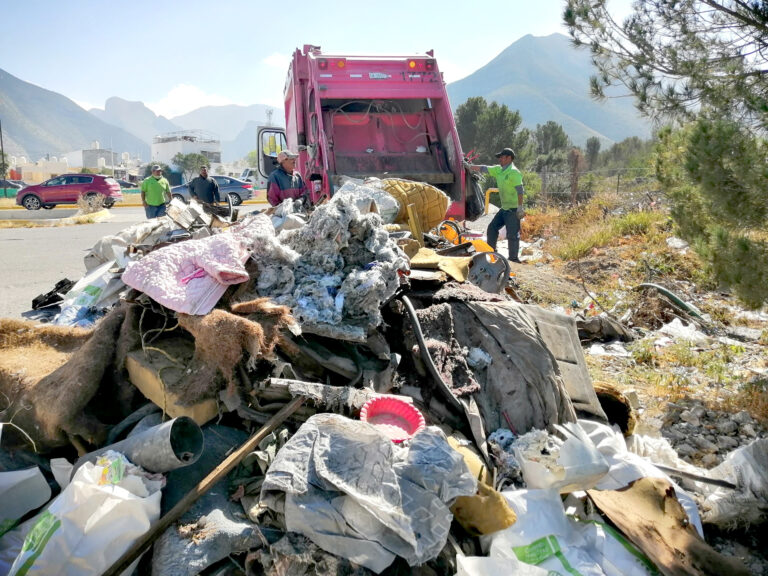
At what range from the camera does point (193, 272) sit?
109 inches

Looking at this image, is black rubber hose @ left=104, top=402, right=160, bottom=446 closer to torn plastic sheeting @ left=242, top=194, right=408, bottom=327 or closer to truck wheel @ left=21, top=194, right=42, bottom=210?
torn plastic sheeting @ left=242, top=194, right=408, bottom=327

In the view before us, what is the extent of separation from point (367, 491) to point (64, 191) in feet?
76.8

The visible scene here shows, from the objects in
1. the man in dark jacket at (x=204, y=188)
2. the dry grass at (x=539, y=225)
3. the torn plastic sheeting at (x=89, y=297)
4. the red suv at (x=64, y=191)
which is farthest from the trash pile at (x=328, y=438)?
the red suv at (x=64, y=191)

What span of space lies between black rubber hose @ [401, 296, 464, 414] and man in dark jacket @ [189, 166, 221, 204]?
20.7 ft

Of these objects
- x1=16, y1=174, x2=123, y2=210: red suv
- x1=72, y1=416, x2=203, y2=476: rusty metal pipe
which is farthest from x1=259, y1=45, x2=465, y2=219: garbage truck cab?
x1=16, y1=174, x2=123, y2=210: red suv

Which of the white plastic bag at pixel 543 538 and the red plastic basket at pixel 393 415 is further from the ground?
the red plastic basket at pixel 393 415

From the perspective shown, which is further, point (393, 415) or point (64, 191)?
point (64, 191)

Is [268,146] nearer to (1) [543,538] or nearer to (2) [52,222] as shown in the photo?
(1) [543,538]

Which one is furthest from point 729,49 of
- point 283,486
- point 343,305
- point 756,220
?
Answer: point 283,486

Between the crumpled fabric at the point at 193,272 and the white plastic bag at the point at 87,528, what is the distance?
912 millimetres

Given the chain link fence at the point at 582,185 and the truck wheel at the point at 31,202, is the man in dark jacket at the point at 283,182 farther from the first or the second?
the truck wheel at the point at 31,202

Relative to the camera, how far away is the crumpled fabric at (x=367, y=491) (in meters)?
1.79

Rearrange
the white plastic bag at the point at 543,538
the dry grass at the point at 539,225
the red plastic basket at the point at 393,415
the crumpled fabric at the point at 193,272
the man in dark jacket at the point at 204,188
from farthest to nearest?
the dry grass at the point at 539,225
the man in dark jacket at the point at 204,188
the crumpled fabric at the point at 193,272
the red plastic basket at the point at 393,415
the white plastic bag at the point at 543,538

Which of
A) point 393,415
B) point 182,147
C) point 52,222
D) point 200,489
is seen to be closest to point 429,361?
point 393,415
